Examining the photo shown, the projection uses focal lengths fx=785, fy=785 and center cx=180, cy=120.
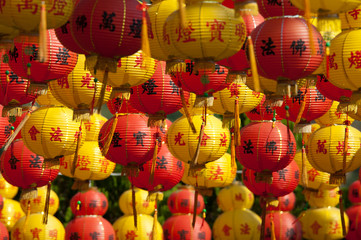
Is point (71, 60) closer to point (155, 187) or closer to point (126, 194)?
point (155, 187)

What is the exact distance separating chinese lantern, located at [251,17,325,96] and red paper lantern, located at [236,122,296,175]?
2.21m

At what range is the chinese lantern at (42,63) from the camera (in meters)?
6.59

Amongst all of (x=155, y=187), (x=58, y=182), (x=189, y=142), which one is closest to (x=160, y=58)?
(x=189, y=142)

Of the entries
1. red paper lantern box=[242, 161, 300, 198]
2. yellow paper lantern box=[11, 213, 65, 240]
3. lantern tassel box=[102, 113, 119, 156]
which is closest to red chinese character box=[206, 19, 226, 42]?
lantern tassel box=[102, 113, 119, 156]

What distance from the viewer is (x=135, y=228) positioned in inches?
439

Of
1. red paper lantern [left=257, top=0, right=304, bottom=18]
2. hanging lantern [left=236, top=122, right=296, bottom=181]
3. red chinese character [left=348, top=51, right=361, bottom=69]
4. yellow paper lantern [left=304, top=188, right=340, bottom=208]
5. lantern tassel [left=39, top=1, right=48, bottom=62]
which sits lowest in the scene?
yellow paper lantern [left=304, top=188, right=340, bottom=208]

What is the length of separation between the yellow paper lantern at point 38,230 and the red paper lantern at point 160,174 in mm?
2088

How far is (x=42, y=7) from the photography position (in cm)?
508

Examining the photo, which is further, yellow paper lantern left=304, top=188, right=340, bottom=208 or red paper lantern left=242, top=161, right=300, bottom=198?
yellow paper lantern left=304, top=188, right=340, bottom=208

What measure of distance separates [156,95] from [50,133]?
46.6 inches

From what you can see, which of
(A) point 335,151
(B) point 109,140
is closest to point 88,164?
(B) point 109,140

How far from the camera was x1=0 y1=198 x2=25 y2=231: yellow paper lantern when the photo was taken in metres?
12.0

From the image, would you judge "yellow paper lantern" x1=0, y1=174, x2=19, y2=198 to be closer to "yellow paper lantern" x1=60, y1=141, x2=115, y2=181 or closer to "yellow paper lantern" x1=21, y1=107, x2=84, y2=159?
"yellow paper lantern" x1=60, y1=141, x2=115, y2=181

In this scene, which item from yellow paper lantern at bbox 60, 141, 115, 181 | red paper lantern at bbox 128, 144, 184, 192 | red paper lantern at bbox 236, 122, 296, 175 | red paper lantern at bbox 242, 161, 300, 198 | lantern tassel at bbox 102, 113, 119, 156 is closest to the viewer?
lantern tassel at bbox 102, 113, 119, 156
